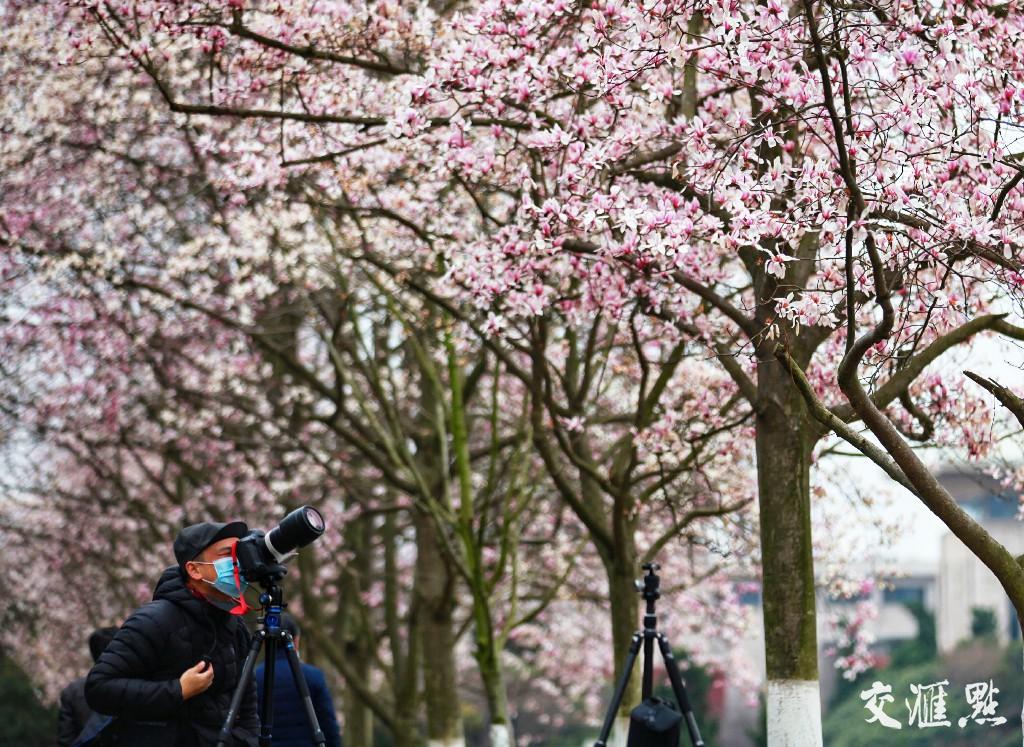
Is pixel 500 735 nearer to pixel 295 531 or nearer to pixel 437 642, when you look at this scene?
pixel 437 642

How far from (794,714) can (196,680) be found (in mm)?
3932

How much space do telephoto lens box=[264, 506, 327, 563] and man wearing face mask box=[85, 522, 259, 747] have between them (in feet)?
0.66

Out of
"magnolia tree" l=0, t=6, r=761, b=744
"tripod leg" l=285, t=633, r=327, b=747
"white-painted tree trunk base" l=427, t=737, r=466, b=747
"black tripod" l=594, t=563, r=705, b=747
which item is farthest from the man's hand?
"white-painted tree trunk base" l=427, t=737, r=466, b=747

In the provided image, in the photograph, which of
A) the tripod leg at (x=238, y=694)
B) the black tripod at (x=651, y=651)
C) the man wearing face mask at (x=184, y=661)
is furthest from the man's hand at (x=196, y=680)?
the black tripod at (x=651, y=651)

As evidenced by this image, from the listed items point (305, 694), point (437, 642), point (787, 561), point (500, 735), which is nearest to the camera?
point (305, 694)

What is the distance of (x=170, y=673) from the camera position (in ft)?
18.6

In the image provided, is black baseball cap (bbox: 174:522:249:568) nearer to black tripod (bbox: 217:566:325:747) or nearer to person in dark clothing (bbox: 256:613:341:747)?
black tripod (bbox: 217:566:325:747)

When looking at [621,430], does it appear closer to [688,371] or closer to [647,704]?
[688,371]

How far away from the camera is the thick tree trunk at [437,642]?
14.9 meters

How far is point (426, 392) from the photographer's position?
54.3 feet

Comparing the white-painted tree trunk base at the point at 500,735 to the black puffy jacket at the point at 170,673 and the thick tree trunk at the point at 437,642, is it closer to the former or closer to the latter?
the thick tree trunk at the point at 437,642

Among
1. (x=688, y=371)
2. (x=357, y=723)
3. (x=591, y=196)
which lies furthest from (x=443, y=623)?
(x=591, y=196)

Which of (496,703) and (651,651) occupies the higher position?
(496,703)

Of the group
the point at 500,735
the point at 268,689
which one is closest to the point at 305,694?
the point at 268,689
